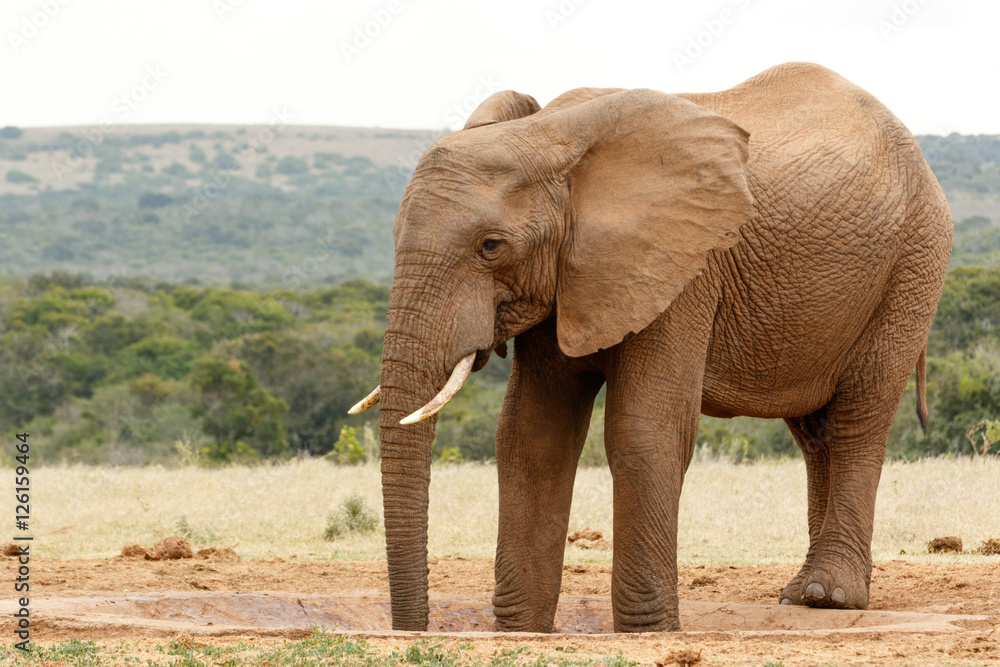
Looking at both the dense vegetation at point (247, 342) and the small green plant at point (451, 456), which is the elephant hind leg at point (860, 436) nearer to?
the dense vegetation at point (247, 342)

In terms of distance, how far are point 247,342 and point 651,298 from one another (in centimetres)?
2288

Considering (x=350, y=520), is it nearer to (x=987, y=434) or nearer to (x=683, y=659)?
(x=683, y=659)

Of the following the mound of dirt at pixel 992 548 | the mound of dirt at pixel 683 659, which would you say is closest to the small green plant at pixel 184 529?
the mound of dirt at pixel 992 548

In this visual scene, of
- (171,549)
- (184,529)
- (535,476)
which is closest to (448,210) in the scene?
(535,476)

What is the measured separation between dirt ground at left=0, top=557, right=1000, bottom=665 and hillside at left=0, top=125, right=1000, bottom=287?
87.1 feet

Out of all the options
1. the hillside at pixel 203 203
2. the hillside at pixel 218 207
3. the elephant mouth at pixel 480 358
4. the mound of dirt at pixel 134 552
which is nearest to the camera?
the elephant mouth at pixel 480 358

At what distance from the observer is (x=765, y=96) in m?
7.17

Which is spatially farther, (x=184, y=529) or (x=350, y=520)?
(x=350, y=520)

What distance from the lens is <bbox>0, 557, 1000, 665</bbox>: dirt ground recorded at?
16.9 feet

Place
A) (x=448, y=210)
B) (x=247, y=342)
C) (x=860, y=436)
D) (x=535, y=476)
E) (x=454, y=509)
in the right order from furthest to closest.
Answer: (x=247, y=342) < (x=454, y=509) < (x=860, y=436) < (x=535, y=476) < (x=448, y=210)

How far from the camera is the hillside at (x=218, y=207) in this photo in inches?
2633

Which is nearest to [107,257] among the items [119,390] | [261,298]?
[261,298]

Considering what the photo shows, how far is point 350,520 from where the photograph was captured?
1116cm

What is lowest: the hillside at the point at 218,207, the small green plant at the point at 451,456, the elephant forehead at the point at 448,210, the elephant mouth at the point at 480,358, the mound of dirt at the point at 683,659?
the small green plant at the point at 451,456
